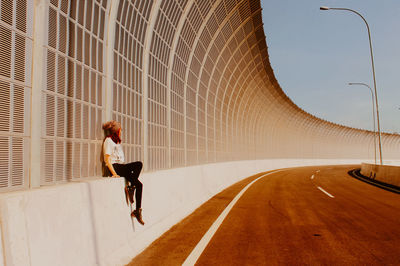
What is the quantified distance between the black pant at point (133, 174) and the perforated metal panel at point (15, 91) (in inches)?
72.2

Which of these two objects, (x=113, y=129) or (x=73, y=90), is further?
(x=113, y=129)

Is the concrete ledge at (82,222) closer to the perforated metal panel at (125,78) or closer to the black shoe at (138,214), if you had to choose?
the black shoe at (138,214)

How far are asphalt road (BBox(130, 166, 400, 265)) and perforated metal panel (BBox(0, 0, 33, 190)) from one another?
197cm

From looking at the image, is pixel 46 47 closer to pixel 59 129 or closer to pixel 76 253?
pixel 59 129

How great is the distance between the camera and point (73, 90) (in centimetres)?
557

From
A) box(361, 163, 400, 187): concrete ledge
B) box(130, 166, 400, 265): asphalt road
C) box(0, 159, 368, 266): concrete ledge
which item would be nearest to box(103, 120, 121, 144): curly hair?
box(0, 159, 368, 266): concrete ledge

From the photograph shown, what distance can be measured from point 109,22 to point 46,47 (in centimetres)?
216

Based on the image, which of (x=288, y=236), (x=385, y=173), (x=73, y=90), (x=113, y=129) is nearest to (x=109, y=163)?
(x=113, y=129)

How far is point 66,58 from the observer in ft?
17.7

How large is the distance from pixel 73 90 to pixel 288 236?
4.21 meters

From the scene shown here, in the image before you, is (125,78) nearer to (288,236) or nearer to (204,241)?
(204,241)

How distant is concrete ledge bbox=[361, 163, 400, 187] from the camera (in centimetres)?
1761

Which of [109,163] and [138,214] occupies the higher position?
[109,163]

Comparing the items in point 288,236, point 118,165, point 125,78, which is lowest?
point 288,236
